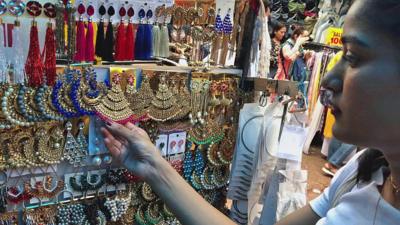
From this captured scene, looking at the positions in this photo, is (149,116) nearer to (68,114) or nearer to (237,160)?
(68,114)

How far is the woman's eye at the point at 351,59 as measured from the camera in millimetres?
591

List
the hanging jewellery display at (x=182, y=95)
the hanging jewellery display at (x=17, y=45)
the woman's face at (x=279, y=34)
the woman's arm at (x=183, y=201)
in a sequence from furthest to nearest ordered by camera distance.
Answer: the woman's face at (x=279, y=34) → the hanging jewellery display at (x=182, y=95) → the hanging jewellery display at (x=17, y=45) → the woman's arm at (x=183, y=201)

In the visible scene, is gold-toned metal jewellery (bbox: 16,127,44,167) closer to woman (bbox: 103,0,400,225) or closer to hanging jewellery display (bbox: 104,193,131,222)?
hanging jewellery display (bbox: 104,193,131,222)

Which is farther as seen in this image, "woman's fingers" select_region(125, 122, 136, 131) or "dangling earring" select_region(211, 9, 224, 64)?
"dangling earring" select_region(211, 9, 224, 64)

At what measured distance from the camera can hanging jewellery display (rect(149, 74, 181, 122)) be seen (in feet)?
3.94

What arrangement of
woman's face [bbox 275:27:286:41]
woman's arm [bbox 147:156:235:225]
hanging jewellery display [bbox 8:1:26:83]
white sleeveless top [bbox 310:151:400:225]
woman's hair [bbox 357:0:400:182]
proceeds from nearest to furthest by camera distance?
woman's hair [bbox 357:0:400:182] < white sleeveless top [bbox 310:151:400:225] < woman's arm [bbox 147:156:235:225] < hanging jewellery display [bbox 8:1:26:83] < woman's face [bbox 275:27:286:41]

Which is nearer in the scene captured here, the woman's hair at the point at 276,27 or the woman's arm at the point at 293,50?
the woman's arm at the point at 293,50

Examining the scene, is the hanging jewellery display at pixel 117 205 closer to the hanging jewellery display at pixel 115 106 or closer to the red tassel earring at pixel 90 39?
the hanging jewellery display at pixel 115 106

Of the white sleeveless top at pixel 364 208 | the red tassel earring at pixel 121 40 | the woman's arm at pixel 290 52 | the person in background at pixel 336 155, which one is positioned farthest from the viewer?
the woman's arm at pixel 290 52

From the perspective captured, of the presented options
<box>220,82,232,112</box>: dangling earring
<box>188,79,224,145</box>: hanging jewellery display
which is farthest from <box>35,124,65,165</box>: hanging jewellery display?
<box>220,82,232,112</box>: dangling earring

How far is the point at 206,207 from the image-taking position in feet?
2.71

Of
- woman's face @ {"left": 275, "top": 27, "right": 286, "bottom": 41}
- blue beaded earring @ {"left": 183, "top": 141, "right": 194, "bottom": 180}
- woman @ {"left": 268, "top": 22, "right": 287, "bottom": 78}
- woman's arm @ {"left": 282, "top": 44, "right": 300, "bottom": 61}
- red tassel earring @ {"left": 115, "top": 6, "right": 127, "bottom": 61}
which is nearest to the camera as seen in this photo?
red tassel earring @ {"left": 115, "top": 6, "right": 127, "bottom": 61}

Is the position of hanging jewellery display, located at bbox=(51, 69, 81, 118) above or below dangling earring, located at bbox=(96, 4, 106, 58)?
below

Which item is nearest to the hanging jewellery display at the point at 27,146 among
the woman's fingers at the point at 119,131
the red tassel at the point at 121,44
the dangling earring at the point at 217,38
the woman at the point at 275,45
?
the woman's fingers at the point at 119,131
